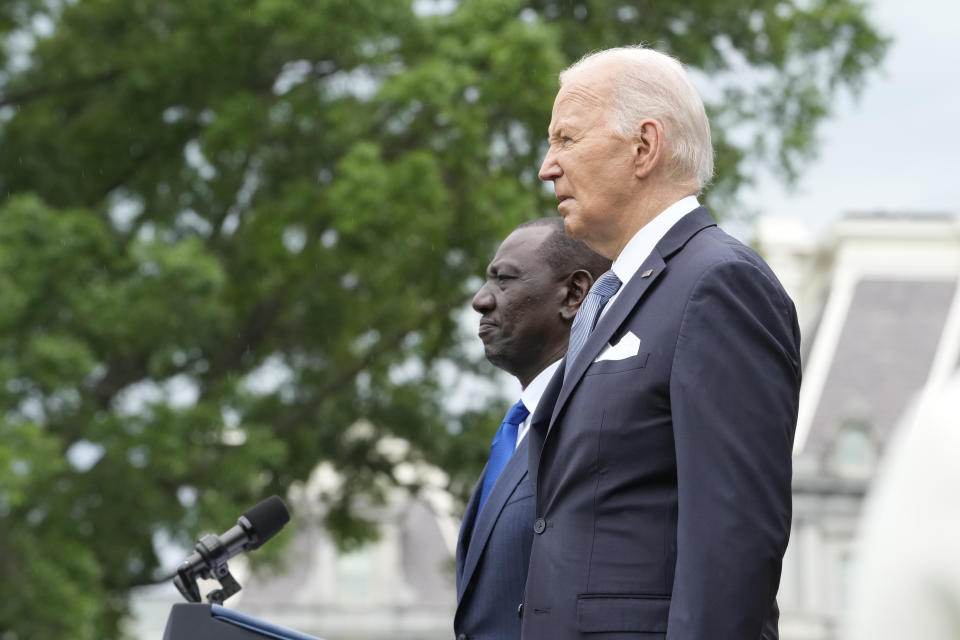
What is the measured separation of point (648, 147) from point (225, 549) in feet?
4.09

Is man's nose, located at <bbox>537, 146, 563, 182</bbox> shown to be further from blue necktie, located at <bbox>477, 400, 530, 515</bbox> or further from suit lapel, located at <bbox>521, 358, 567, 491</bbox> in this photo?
blue necktie, located at <bbox>477, 400, 530, 515</bbox>

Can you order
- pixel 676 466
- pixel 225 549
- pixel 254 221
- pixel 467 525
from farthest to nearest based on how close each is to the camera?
pixel 254 221 < pixel 467 525 < pixel 225 549 < pixel 676 466

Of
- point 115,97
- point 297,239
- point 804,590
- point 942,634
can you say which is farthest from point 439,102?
point 804,590

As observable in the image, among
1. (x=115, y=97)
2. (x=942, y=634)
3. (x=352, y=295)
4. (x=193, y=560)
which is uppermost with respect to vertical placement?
(x=115, y=97)

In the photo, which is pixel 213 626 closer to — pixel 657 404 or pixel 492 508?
pixel 492 508

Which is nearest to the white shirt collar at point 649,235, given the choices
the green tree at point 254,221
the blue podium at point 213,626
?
the blue podium at point 213,626

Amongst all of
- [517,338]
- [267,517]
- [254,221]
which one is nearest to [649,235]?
[517,338]

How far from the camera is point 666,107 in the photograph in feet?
9.89

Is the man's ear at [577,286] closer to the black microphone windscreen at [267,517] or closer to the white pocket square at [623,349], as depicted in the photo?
the black microphone windscreen at [267,517]

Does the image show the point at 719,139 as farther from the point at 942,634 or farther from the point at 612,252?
the point at 942,634

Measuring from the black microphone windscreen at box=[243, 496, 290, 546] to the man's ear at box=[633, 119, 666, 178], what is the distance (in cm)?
112

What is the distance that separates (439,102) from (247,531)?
10.0 metres

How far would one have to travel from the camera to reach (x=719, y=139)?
15078mm

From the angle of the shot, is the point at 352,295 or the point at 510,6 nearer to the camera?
the point at 510,6
